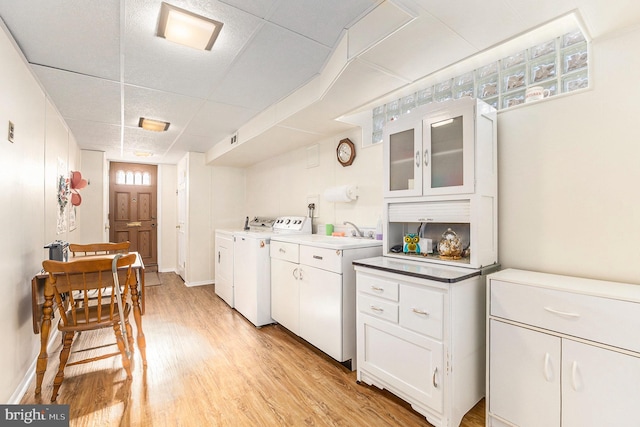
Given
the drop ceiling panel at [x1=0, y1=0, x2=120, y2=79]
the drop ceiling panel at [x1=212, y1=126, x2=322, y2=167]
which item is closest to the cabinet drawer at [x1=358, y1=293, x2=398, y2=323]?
the drop ceiling panel at [x1=212, y1=126, x2=322, y2=167]

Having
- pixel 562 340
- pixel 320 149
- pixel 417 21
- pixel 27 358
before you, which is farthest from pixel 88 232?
pixel 562 340

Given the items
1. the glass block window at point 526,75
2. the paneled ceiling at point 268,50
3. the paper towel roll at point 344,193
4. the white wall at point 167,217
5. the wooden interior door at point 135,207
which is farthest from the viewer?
the white wall at point 167,217

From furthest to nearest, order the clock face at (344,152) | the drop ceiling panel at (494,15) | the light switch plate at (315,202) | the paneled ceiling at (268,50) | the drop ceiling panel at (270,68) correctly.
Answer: the light switch plate at (315,202) < the clock face at (344,152) < the drop ceiling panel at (270,68) < the paneled ceiling at (268,50) < the drop ceiling panel at (494,15)

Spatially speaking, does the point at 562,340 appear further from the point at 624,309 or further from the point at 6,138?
the point at 6,138

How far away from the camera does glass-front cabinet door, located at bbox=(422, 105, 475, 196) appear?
184cm

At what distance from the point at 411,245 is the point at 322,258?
73 centimetres

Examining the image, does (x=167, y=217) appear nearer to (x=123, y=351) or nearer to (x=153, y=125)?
(x=153, y=125)

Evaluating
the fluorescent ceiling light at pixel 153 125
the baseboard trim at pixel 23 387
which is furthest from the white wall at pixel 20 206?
the fluorescent ceiling light at pixel 153 125

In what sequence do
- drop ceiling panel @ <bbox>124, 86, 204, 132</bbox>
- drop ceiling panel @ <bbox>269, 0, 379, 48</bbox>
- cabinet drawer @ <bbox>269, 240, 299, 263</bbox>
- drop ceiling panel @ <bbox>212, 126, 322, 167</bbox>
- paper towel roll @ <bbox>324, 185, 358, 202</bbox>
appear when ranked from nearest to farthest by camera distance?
drop ceiling panel @ <bbox>269, 0, 379, 48</bbox>, drop ceiling panel @ <bbox>124, 86, 204, 132</bbox>, cabinet drawer @ <bbox>269, 240, 299, 263</bbox>, paper towel roll @ <bbox>324, 185, 358, 202</bbox>, drop ceiling panel @ <bbox>212, 126, 322, 167</bbox>

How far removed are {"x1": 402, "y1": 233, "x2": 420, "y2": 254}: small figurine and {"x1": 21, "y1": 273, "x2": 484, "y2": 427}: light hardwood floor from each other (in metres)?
1.02

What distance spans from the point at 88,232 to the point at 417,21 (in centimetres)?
595

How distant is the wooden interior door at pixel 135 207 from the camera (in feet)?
19.4

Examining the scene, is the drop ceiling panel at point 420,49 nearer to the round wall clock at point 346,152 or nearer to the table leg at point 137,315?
the round wall clock at point 346,152

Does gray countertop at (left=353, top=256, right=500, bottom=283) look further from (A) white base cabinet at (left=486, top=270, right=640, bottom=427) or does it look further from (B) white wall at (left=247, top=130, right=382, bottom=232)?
(B) white wall at (left=247, top=130, right=382, bottom=232)
